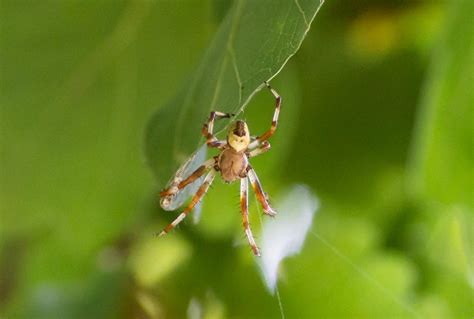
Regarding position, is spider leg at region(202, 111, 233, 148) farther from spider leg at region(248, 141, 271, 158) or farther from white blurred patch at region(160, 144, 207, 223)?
spider leg at region(248, 141, 271, 158)

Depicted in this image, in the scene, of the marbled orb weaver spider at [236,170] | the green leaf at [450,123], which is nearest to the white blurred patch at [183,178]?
the marbled orb weaver spider at [236,170]

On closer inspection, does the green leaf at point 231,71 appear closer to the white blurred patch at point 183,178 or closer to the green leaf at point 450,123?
the white blurred patch at point 183,178

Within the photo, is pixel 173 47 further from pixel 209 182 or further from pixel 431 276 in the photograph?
pixel 431 276

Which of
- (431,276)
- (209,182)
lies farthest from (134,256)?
(431,276)

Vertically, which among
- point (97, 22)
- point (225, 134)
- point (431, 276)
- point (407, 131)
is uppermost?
point (97, 22)

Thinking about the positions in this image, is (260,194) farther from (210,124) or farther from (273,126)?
(210,124)

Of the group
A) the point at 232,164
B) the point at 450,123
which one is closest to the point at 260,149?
the point at 232,164
